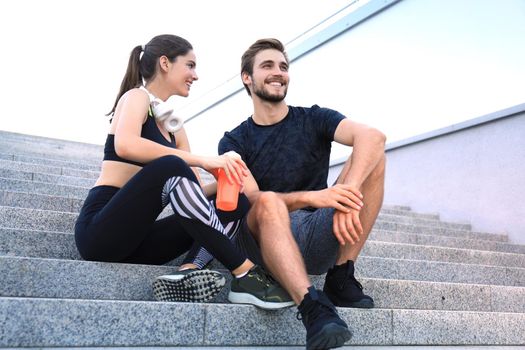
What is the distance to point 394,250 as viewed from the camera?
335cm

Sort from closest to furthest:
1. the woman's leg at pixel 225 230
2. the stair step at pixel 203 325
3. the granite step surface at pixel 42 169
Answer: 1. the stair step at pixel 203 325
2. the woman's leg at pixel 225 230
3. the granite step surface at pixel 42 169

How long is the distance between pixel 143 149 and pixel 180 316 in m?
0.61

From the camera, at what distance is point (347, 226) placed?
201cm

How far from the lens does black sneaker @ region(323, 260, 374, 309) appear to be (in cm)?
205

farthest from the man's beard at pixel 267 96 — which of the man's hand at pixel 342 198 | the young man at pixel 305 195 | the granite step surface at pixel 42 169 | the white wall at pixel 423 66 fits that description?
the white wall at pixel 423 66

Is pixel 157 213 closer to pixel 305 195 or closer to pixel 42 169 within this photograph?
pixel 305 195

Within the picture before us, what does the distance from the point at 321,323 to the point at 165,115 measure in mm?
1013

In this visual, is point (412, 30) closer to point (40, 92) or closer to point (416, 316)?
point (416, 316)

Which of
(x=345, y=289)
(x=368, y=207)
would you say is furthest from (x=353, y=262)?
(x=368, y=207)

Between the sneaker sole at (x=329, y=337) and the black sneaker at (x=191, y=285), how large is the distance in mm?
423

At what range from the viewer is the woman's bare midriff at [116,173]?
6.79 feet

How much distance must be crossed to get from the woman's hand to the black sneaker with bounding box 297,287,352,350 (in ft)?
1.42

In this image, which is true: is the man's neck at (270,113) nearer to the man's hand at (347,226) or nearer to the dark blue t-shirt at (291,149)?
the dark blue t-shirt at (291,149)

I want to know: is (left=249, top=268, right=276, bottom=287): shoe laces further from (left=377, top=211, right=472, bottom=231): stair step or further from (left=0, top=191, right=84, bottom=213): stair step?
(left=377, top=211, right=472, bottom=231): stair step
